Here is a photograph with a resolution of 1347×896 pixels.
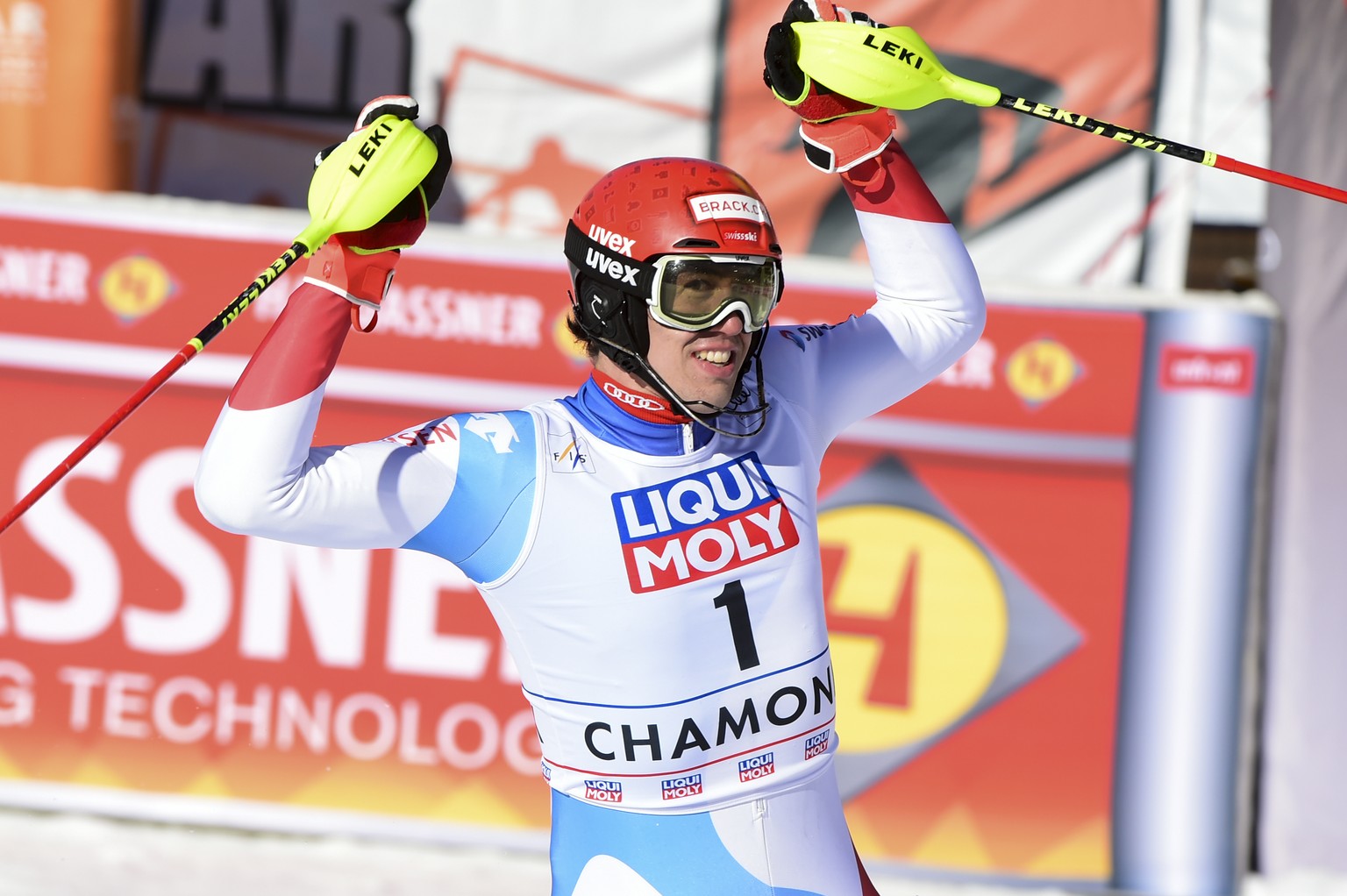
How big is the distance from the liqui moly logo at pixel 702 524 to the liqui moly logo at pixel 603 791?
0.35m

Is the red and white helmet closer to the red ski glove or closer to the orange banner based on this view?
the red ski glove

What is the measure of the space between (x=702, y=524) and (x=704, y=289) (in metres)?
0.39

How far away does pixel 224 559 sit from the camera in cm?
509

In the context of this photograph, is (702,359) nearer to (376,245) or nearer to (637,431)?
(637,431)

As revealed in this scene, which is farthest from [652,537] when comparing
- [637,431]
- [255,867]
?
[255,867]

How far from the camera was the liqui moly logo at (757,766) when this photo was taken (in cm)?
245

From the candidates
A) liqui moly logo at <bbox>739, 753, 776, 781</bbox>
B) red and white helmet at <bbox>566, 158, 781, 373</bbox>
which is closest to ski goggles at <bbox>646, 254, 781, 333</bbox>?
red and white helmet at <bbox>566, 158, 781, 373</bbox>

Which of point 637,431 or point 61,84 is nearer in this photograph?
point 637,431

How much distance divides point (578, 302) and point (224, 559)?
298 cm

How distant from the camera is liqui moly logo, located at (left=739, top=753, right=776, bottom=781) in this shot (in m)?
2.45

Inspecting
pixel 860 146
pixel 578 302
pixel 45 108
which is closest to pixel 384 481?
pixel 578 302

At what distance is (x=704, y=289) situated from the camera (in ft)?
7.92

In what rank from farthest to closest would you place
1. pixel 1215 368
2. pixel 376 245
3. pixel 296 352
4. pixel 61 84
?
pixel 61 84 → pixel 1215 368 → pixel 376 245 → pixel 296 352

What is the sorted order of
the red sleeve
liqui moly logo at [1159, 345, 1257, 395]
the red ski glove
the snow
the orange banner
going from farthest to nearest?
the orange banner
liqui moly logo at [1159, 345, 1257, 395]
the snow
the red ski glove
the red sleeve
